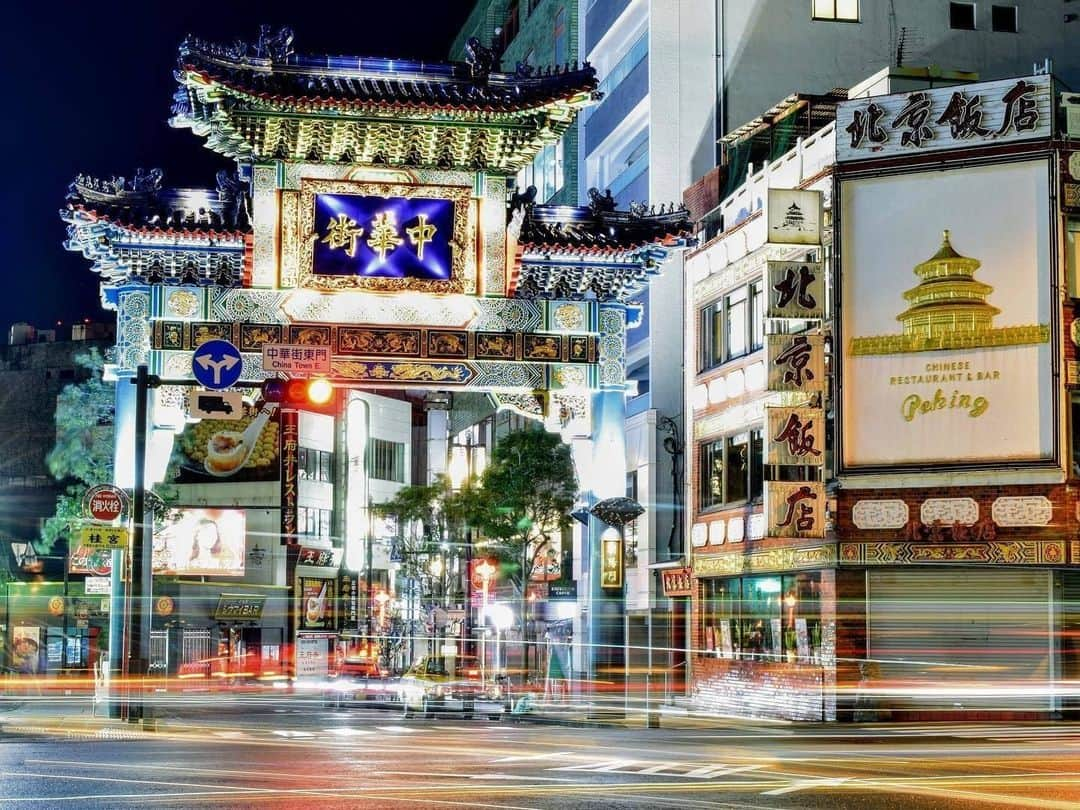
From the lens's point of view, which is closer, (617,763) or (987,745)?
(617,763)

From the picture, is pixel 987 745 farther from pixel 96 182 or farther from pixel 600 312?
pixel 96 182

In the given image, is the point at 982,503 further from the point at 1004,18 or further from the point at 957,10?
the point at 1004,18

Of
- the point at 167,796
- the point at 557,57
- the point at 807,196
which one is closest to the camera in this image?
the point at 167,796

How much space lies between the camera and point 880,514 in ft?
119

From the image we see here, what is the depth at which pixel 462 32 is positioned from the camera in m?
93.6

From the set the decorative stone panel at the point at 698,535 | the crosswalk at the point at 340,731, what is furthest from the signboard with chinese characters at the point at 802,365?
the crosswalk at the point at 340,731

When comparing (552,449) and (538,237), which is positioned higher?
(538,237)

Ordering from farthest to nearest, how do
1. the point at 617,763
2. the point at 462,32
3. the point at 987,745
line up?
1. the point at 462,32
2. the point at 987,745
3. the point at 617,763

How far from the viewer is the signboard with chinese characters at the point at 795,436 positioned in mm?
36125

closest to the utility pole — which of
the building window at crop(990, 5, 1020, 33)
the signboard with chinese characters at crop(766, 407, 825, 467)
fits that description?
the signboard with chinese characters at crop(766, 407, 825, 467)

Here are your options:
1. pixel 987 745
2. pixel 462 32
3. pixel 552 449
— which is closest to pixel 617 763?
pixel 987 745

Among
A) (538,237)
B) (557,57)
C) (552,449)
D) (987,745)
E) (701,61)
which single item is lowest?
(987,745)

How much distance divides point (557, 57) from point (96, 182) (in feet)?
122

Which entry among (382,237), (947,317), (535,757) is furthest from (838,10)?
(535,757)
